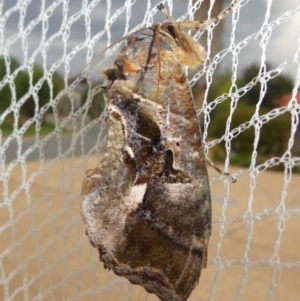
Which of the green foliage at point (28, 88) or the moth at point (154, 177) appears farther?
the green foliage at point (28, 88)

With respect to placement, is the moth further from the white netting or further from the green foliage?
the green foliage

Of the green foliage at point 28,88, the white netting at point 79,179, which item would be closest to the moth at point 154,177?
the white netting at point 79,179

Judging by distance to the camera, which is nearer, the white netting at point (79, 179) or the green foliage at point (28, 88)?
the white netting at point (79, 179)

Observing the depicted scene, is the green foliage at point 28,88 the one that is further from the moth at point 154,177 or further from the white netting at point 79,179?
the moth at point 154,177

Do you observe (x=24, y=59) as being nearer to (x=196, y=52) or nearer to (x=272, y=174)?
(x=196, y=52)

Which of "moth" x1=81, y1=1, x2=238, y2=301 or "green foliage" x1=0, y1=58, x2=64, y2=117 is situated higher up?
"moth" x1=81, y1=1, x2=238, y2=301

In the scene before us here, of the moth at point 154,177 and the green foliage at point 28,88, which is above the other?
the moth at point 154,177

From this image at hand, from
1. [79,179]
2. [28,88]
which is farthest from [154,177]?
[79,179]

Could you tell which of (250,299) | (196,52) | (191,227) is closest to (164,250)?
(191,227)

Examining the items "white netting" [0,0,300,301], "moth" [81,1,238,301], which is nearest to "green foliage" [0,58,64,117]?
"white netting" [0,0,300,301]

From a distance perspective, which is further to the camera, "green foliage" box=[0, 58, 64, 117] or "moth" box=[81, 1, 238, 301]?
"green foliage" box=[0, 58, 64, 117]
